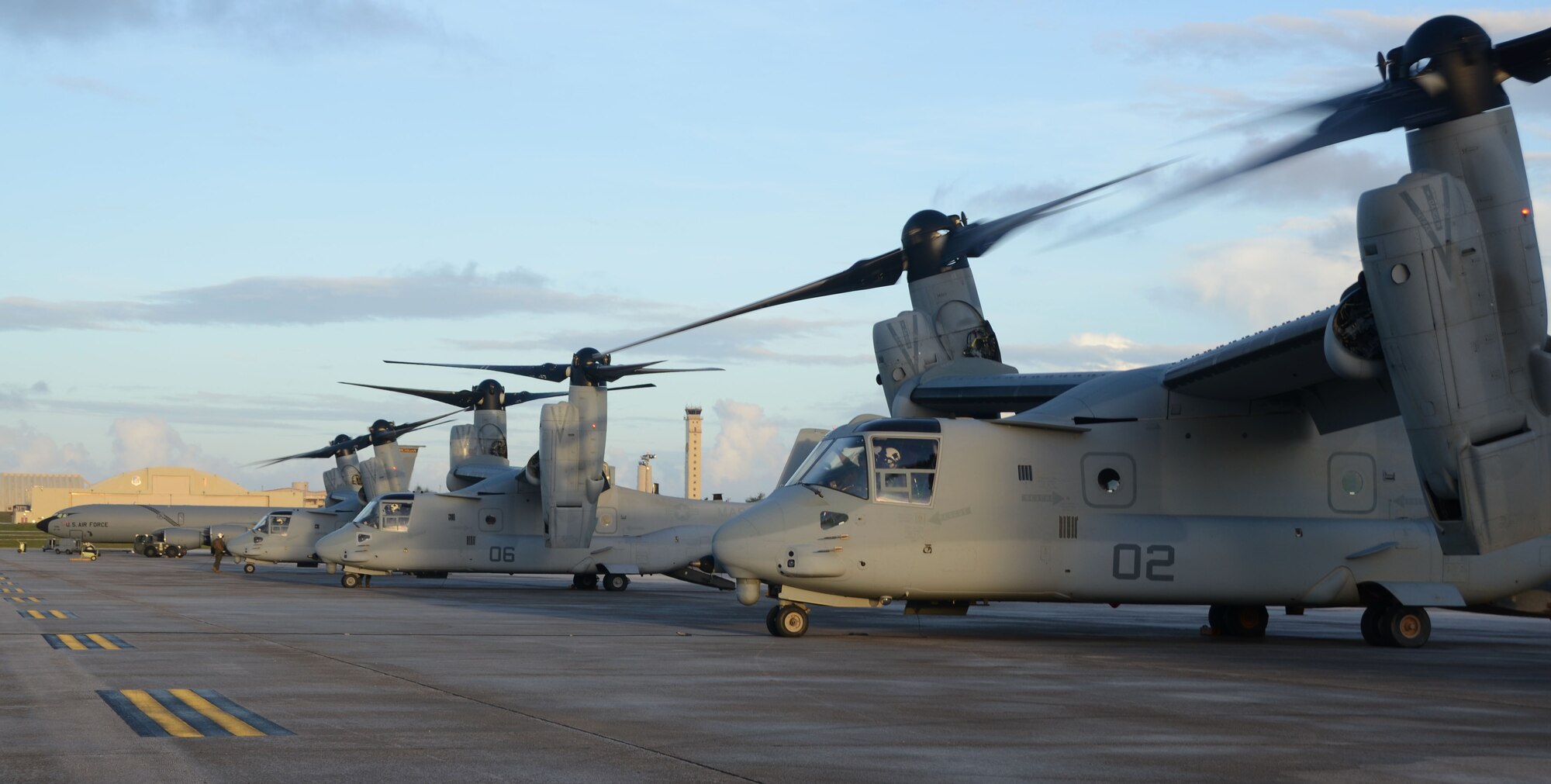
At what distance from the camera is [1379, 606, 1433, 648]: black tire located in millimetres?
19938

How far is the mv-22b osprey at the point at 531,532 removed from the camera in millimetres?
40094

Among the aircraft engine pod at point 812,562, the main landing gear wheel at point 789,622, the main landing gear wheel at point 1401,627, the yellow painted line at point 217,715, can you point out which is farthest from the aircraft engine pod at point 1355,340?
the yellow painted line at point 217,715

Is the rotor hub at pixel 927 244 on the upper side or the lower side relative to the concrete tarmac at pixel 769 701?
upper

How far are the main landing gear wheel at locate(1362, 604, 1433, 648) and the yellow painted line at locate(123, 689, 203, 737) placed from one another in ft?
52.1

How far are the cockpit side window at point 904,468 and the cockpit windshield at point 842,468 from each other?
0.18 metres

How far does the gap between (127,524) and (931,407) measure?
7831 centimetres

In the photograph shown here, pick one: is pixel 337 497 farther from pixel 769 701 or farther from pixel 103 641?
pixel 769 701

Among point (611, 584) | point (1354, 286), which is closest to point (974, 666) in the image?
point (1354, 286)

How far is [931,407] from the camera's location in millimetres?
24688

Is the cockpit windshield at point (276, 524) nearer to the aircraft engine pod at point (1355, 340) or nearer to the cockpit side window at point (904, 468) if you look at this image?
the cockpit side window at point (904, 468)

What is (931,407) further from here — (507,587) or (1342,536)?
(507,587)

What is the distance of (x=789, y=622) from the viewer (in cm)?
1994

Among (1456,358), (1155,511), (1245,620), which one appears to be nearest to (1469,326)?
(1456,358)

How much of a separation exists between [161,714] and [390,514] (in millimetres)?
30947
